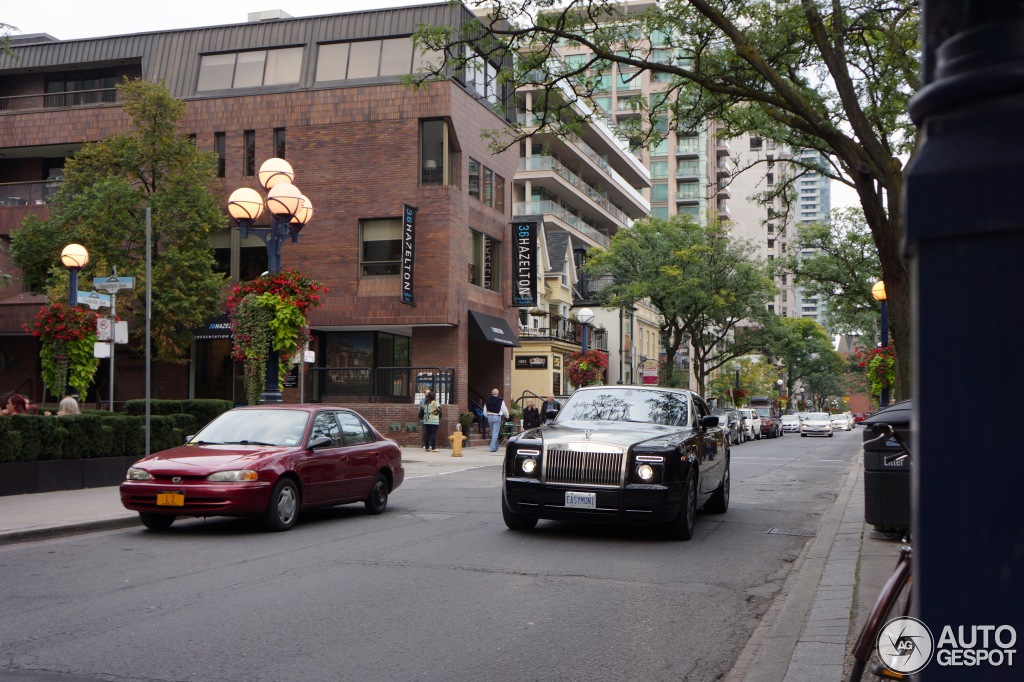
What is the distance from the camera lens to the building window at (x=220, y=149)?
36406 mm

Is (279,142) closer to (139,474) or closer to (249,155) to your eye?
(249,155)

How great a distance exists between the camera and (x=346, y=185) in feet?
115

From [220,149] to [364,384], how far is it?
409 inches

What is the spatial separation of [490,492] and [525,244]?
2275cm

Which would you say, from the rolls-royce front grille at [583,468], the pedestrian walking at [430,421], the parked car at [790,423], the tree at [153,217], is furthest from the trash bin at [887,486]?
the parked car at [790,423]

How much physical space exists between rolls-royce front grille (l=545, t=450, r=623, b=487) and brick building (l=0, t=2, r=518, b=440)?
2299 centimetres

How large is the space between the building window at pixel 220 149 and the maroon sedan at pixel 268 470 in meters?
25.2

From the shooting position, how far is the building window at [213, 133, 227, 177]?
1433 inches

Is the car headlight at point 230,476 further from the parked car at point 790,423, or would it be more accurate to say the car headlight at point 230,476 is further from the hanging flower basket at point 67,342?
the parked car at point 790,423

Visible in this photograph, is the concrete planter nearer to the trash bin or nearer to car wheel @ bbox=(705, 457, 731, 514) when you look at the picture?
car wheel @ bbox=(705, 457, 731, 514)

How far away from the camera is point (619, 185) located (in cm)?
6619

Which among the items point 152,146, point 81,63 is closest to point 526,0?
point 152,146

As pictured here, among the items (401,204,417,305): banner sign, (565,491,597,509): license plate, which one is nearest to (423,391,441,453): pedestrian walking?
(401,204,417,305): banner sign

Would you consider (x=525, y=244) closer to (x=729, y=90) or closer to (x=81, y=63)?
(x=81, y=63)
